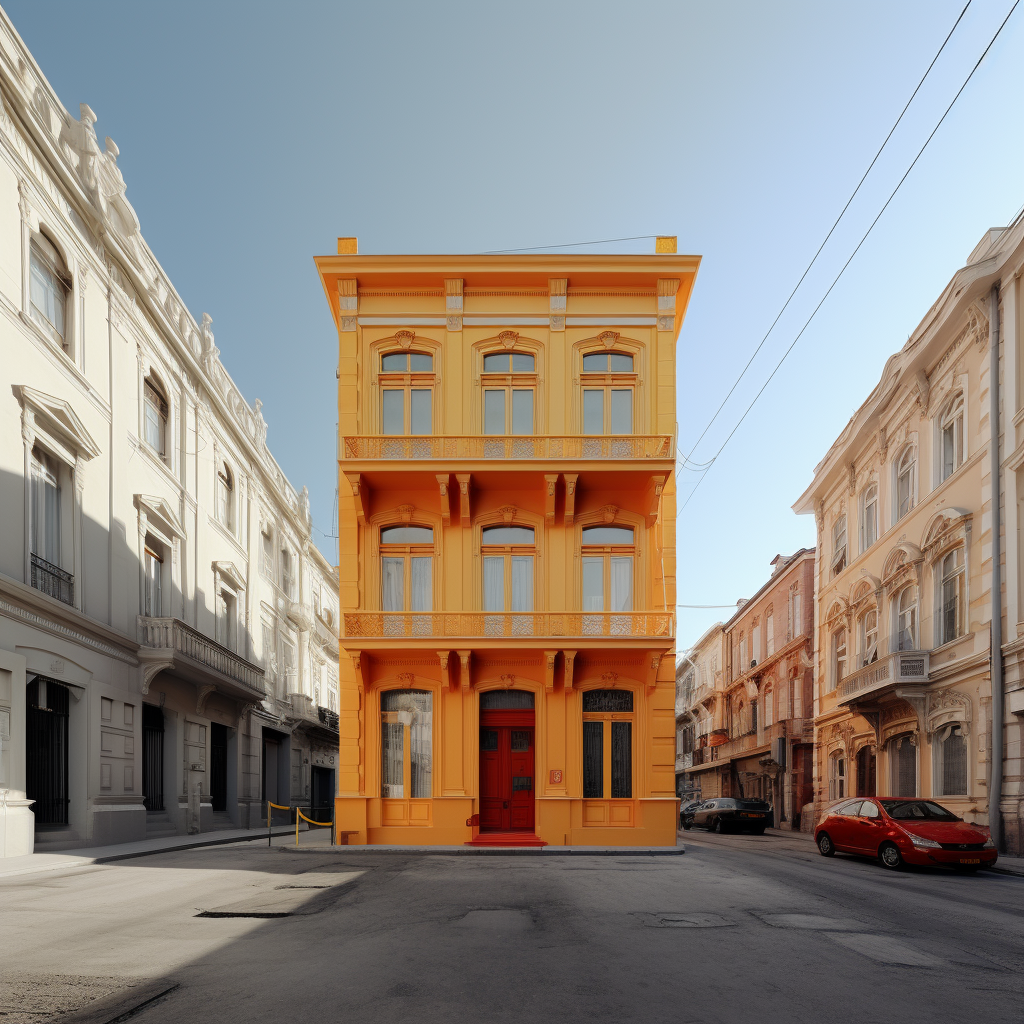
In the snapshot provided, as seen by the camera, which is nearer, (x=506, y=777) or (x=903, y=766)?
(x=506, y=777)

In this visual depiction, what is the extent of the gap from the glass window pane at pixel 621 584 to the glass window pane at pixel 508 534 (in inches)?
79.3

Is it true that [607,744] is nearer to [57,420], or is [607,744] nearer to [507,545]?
[507,545]

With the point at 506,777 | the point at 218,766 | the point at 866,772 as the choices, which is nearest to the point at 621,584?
the point at 506,777

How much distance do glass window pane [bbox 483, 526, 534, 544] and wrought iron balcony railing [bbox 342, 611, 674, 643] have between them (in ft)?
6.27

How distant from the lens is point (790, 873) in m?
15.0

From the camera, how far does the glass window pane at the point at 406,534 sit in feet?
72.3

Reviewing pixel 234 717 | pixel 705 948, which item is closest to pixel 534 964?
pixel 705 948

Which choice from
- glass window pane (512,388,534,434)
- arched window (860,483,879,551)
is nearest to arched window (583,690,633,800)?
glass window pane (512,388,534,434)

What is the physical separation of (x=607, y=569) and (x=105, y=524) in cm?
1132

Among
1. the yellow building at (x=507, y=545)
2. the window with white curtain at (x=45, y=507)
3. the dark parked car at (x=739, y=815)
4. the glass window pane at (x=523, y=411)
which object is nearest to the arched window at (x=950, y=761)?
the yellow building at (x=507, y=545)

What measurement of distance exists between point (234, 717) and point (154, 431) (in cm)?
1024

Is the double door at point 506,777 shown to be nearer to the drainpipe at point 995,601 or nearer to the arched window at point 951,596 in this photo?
the drainpipe at point 995,601

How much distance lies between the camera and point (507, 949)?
25.5 ft

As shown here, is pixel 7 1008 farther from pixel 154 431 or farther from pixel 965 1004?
pixel 154 431
